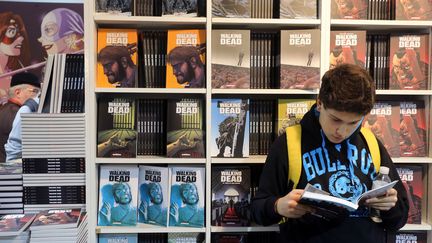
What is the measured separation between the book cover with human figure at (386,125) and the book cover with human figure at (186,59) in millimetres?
998

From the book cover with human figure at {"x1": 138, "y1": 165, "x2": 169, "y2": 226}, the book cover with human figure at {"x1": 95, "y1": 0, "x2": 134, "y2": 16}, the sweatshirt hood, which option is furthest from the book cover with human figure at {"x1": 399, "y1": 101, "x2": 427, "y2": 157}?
the book cover with human figure at {"x1": 95, "y1": 0, "x2": 134, "y2": 16}

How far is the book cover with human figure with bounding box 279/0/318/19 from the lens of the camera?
6.72 ft

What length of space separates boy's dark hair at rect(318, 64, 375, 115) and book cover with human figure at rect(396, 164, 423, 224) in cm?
100

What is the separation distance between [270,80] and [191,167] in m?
0.68

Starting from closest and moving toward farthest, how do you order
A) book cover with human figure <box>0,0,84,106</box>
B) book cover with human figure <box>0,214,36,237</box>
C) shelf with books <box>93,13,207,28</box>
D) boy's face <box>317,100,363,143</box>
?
boy's face <box>317,100,363,143</box> → book cover with human figure <box>0,214,36,237</box> → shelf with books <box>93,13,207,28</box> → book cover with human figure <box>0,0,84,106</box>

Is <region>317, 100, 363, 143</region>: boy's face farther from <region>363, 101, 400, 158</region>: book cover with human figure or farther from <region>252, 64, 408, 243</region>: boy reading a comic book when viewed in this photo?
<region>363, 101, 400, 158</region>: book cover with human figure

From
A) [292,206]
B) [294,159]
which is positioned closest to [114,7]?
[294,159]

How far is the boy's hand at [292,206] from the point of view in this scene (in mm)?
1443

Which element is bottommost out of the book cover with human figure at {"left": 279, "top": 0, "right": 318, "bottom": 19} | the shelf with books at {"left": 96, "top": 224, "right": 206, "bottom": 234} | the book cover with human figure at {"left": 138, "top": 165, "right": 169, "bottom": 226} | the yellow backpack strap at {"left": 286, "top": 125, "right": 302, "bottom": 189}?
the shelf with books at {"left": 96, "top": 224, "right": 206, "bottom": 234}

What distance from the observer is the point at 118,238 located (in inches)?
82.7

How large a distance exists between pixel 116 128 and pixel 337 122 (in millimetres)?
1212

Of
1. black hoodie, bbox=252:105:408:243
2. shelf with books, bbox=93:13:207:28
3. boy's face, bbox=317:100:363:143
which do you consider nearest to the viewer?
boy's face, bbox=317:100:363:143

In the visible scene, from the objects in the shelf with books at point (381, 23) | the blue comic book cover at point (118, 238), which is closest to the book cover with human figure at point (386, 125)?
the shelf with books at point (381, 23)

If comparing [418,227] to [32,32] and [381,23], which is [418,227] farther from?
[32,32]
